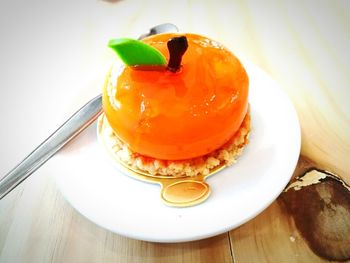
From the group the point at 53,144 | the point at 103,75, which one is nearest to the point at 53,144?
the point at 53,144

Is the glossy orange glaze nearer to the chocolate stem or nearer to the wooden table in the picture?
the chocolate stem

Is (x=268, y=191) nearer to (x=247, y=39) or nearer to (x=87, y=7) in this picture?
(x=247, y=39)

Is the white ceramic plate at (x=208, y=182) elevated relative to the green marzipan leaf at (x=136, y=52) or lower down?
lower down

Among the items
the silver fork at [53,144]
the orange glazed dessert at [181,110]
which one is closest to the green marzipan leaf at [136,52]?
the orange glazed dessert at [181,110]

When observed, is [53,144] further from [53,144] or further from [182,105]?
[182,105]

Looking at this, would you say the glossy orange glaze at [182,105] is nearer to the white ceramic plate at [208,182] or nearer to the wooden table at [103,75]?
the white ceramic plate at [208,182]

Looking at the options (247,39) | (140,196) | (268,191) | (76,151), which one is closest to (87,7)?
(247,39)
